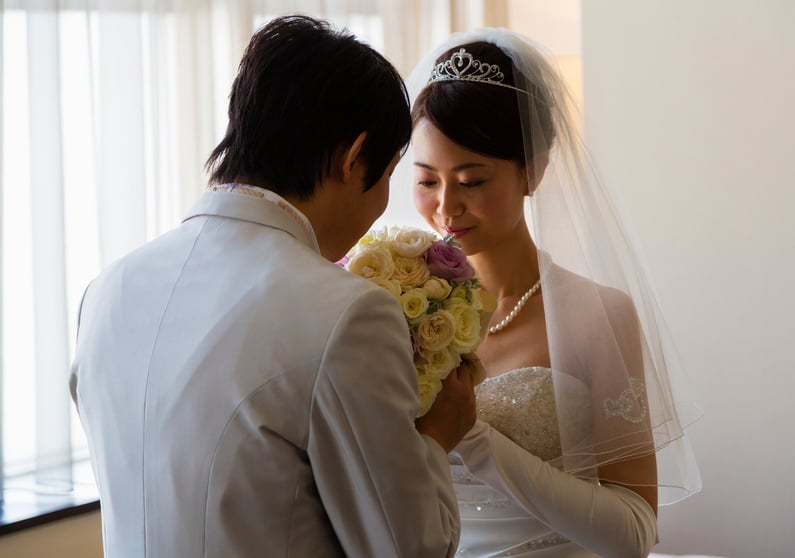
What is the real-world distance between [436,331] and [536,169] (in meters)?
0.70

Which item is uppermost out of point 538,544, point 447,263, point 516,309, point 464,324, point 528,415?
point 447,263

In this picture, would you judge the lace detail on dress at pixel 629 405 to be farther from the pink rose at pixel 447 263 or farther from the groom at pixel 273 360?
the groom at pixel 273 360

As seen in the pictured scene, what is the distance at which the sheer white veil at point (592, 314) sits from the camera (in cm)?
206

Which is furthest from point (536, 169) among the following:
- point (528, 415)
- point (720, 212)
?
point (720, 212)

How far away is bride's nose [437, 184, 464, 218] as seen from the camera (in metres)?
2.20

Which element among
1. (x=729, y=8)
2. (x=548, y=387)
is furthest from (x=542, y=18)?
(x=548, y=387)

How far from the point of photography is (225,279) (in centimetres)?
122

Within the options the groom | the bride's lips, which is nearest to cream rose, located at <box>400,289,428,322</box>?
the groom

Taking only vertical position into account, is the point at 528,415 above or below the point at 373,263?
below

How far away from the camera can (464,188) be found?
2197 mm

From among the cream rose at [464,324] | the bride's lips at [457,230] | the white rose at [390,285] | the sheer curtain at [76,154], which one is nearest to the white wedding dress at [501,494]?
the bride's lips at [457,230]

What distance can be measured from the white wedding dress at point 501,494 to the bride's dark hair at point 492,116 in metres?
0.54

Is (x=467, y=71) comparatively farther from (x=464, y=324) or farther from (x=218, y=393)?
(x=218, y=393)

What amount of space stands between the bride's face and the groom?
2.53 ft
